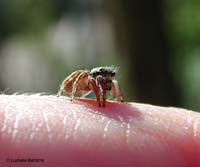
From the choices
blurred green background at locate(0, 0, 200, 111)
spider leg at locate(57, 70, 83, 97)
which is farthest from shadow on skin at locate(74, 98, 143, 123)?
blurred green background at locate(0, 0, 200, 111)

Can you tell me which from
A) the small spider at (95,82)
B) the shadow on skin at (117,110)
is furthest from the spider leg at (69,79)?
the shadow on skin at (117,110)

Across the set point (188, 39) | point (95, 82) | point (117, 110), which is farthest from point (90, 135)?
point (188, 39)

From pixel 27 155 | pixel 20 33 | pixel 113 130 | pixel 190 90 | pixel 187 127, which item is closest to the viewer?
pixel 27 155

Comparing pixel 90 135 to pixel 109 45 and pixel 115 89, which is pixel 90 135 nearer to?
pixel 115 89

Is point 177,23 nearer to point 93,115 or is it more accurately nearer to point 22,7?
point 22,7

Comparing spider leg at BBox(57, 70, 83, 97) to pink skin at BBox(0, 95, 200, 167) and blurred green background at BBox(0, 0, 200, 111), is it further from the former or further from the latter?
blurred green background at BBox(0, 0, 200, 111)

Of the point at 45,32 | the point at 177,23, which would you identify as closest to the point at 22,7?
the point at 45,32
